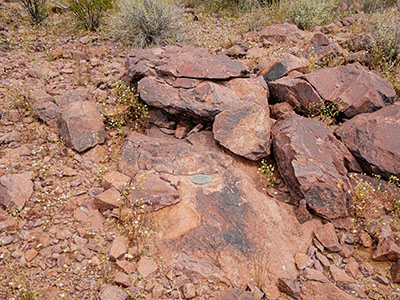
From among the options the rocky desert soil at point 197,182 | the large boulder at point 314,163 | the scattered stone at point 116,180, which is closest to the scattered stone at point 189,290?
the rocky desert soil at point 197,182

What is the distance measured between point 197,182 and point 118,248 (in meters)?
1.11

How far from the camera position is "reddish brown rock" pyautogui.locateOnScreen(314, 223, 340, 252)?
319 centimetres

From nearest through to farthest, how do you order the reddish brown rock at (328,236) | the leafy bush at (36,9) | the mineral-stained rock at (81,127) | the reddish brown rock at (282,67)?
the reddish brown rock at (328,236), the mineral-stained rock at (81,127), the reddish brown rock at (282,67), the leafy bush at (36,9)

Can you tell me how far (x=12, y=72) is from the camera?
5418mm

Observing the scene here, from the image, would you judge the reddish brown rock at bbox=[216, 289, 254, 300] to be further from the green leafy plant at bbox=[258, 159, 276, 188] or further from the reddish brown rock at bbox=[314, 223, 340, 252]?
the green leafy plant at bbox=[258, 159, 276, 188]

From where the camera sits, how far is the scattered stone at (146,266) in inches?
112

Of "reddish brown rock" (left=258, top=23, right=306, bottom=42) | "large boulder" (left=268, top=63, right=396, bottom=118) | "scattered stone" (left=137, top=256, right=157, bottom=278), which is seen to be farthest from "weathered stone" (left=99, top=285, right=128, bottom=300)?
"reddish brown rock" (left=258, top=23, right=306, bottom=42)

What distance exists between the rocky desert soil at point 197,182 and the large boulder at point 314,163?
2 centimetres

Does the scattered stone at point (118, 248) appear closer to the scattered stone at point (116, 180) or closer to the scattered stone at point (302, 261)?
the scattered stone at point (116, 180)

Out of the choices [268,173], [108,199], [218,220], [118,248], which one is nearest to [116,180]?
[108,199]

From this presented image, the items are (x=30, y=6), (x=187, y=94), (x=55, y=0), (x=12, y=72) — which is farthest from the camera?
(x=55, y=0)

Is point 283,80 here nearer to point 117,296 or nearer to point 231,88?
point 231,88

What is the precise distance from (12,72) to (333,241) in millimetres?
5646

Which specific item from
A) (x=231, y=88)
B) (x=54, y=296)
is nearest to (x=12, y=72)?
(x=231, y=88)
